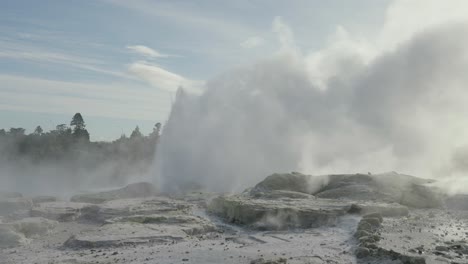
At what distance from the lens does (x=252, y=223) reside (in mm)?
18125

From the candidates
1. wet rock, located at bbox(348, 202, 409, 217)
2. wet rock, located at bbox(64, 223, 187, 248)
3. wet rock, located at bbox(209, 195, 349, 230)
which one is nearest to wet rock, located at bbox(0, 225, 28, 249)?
wet rock, located at bbox(64, 223, 187, 248)

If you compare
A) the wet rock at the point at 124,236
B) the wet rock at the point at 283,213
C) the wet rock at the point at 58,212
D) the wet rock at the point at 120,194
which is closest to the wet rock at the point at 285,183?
the wet rock at the point at 283,213

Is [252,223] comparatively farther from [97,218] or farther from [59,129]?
[59,129]

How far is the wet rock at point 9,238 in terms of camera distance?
15.2 m

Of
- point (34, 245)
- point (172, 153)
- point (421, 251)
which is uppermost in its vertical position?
point (172, 153)

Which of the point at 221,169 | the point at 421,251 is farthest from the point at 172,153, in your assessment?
the point at 421,251

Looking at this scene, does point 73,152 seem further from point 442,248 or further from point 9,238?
point 442,248

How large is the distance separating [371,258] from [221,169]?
79.8 feet

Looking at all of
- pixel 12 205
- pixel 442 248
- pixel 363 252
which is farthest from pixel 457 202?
pixel 12 205

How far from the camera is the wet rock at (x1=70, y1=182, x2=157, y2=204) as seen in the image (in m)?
28.0

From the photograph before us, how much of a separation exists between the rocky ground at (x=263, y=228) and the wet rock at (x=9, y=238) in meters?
0.03

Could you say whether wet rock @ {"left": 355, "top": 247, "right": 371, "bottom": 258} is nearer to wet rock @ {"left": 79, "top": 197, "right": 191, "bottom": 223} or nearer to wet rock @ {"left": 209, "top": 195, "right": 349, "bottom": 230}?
wet rock @ {"left": 209, "top": 195, "right": 349, "bottom": 230}

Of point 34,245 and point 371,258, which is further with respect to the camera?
point 34,245

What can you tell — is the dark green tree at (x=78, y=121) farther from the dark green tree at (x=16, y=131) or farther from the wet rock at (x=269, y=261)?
the wet rock at (x=269, y=261)
